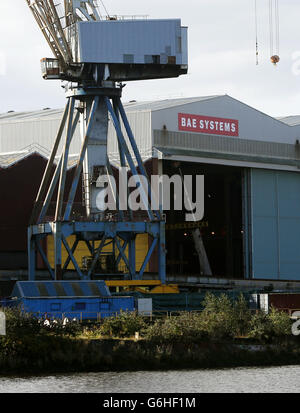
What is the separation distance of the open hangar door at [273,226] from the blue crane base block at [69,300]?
126ft

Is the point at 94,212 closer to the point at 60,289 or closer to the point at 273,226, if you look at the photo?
the point at 60,289

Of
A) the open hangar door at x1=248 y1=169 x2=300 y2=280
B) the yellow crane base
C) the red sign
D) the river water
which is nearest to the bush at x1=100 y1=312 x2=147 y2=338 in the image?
the river water

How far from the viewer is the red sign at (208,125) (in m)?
109

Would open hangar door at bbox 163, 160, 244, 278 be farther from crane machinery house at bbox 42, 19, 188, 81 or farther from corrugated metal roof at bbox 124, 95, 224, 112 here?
crane machinery house at bbox 42, 19, 188, 81

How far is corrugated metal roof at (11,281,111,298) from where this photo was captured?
Answer: 74500 millimetres

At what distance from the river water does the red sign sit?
5326 centimetres

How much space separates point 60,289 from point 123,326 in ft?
47.6

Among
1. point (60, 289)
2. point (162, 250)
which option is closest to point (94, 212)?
point (162, 250)

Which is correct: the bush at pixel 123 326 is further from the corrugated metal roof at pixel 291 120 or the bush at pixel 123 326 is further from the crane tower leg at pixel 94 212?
the corrugated metal roof at pixel 291 120

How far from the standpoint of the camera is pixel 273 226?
11388cm

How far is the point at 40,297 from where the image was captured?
71438 millimetres

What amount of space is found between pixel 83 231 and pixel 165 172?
28.7m
